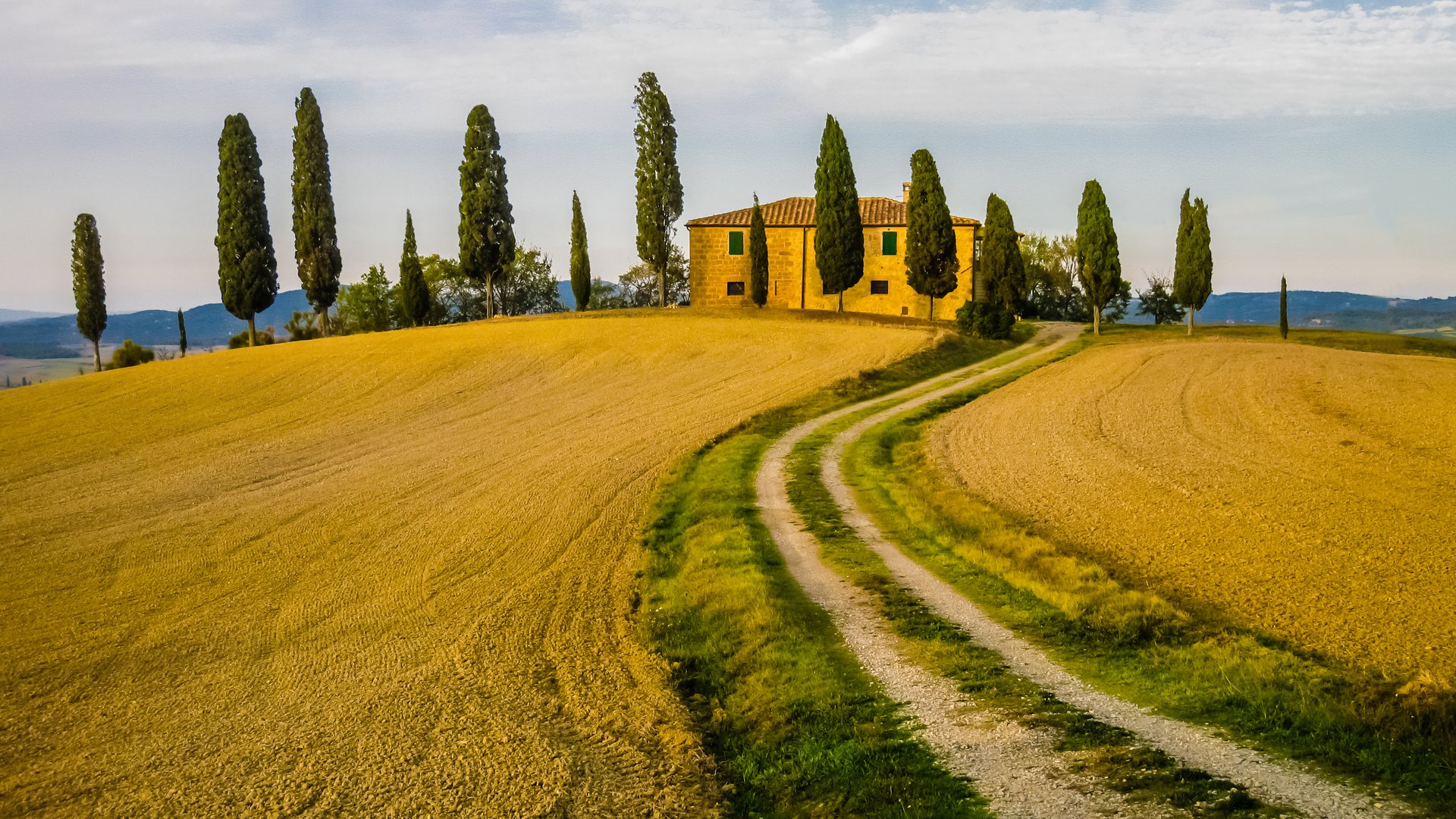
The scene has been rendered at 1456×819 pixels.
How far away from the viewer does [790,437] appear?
2594 centimetres

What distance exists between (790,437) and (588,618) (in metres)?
14.2

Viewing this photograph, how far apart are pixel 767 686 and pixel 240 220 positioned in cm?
5671

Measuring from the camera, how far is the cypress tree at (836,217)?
191 feet

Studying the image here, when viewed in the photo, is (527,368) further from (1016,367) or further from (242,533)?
(242,533)

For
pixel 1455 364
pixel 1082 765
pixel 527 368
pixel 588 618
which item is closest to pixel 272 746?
pixel 588 618

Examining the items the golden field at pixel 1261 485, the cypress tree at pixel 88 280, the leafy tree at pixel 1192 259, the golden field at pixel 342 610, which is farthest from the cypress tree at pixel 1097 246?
the cypress tree at pixel 88 280

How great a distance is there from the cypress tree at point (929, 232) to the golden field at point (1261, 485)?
2391cm

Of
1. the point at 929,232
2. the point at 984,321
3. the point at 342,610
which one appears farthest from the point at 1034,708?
the point at 929,232

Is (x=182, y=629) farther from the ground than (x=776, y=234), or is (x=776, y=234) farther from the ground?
(x=776, y=234)

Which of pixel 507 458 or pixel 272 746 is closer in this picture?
pixel 272 746

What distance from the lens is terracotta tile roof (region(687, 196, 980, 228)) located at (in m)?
68.9

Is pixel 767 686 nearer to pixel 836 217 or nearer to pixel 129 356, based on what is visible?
pixel 836 217

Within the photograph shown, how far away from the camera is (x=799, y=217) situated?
70.1 m

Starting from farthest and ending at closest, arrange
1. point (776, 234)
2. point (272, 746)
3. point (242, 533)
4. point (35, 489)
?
point (776, 234) → point (35, 489) → point (242, 533) → point (272, 746)
